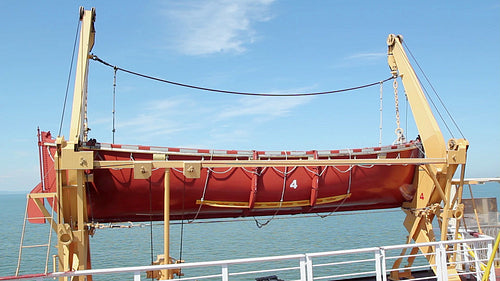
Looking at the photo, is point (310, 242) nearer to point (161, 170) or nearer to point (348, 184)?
point (348, 184)

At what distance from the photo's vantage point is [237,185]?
352 inches

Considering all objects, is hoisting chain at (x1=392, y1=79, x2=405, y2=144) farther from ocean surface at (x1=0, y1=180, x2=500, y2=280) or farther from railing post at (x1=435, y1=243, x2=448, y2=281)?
ocean surface at (x1=0, y1=180, x2=500, y2=280)

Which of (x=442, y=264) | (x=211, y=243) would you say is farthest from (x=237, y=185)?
(x=211, y=243)

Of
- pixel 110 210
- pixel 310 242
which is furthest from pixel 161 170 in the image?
pixel 310 242

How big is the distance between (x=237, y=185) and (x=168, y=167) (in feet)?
6.52

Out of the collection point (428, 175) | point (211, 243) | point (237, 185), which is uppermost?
point (428, 175)

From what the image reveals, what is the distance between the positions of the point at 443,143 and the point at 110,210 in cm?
703

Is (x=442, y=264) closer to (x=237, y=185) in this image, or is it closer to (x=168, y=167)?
(x=237, y=185)

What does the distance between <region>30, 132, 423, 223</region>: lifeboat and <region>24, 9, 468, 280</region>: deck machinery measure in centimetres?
31

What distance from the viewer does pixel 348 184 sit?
970cm

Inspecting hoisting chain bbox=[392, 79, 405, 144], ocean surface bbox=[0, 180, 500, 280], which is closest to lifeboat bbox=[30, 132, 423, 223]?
hoisting chain bbox=[392, 79, 405, 144]

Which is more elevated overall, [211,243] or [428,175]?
[428,175]

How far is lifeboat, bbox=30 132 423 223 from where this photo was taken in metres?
8.20

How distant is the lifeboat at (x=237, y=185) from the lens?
A: 8203 mm
